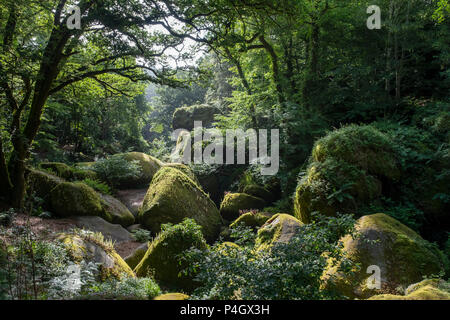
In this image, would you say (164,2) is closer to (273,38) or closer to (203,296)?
(203,296)

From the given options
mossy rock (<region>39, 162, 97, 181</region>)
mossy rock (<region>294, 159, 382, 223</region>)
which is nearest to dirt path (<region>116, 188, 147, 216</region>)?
mossy rock (<region>39, 162, 97, 181</region>)

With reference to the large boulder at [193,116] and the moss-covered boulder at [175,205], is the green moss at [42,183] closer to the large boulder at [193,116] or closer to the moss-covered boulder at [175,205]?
the moss-covered boulder at [175,205]

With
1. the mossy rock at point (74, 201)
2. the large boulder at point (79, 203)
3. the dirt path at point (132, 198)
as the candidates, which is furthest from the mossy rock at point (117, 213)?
the dirt path at point (132, 198)

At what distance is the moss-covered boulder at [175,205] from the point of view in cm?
875

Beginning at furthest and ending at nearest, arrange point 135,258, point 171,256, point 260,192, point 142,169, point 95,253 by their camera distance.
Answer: point 142,169 < point 260,192 < point 135,258 < point 171,256 < point 95,253

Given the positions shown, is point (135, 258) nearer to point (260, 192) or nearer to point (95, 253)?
point (95, 253)

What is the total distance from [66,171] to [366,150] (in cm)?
990

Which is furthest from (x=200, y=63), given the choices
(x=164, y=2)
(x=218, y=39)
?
(x=164, y=2)

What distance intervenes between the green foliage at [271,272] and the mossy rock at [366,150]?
4.17m

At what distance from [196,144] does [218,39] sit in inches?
341

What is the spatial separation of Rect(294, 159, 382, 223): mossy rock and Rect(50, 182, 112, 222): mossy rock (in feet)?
19.8

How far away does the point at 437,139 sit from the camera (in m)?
7.45

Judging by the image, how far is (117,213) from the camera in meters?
8.70

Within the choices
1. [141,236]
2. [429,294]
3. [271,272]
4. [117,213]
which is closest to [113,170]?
[117,213]
